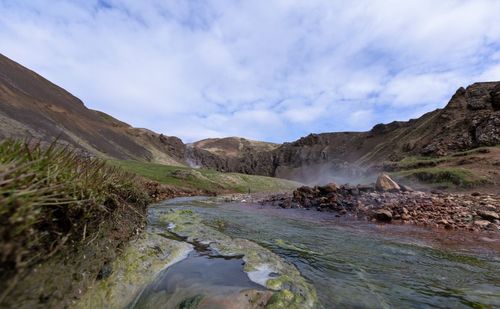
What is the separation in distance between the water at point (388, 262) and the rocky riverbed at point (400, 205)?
1.64 metres

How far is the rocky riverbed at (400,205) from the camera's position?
14266 mm

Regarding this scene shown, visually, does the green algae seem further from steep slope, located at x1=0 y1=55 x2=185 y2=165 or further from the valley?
steep slope, located at x1=0 y1=55 x2=185 y2=165

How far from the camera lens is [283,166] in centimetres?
12675

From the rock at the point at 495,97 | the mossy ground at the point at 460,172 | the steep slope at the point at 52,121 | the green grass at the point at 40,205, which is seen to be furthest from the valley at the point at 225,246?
the steep slope at the point at 52,121

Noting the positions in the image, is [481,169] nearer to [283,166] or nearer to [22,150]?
[22,150]

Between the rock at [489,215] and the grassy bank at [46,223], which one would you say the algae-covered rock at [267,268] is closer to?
the grassy bank at [46,223]

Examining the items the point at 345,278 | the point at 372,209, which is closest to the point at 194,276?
the point at 345,278

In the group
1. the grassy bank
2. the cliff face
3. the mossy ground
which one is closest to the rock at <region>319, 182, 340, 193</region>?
the mossy ground

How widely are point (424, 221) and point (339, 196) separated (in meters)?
6.72

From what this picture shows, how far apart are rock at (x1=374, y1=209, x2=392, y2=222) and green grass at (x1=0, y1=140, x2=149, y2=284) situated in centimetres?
1295

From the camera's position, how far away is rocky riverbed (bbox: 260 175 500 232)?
14.3 m

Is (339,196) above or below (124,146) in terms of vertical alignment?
below

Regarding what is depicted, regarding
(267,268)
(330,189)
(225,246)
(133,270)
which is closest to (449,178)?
(330,189)

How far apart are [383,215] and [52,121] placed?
61235 mm
